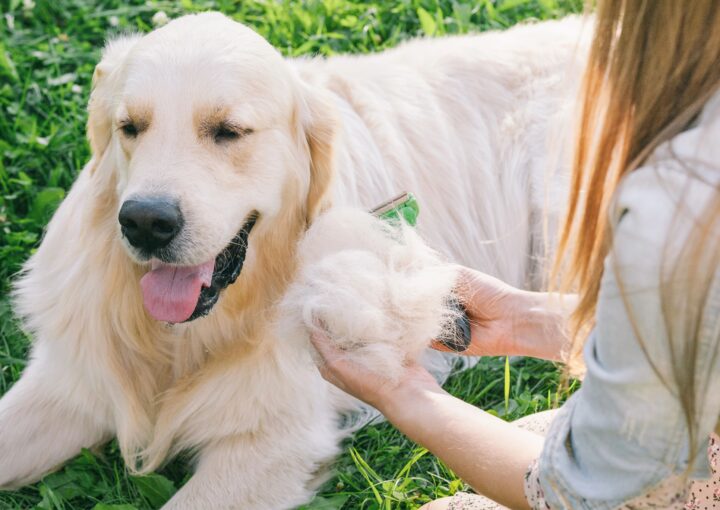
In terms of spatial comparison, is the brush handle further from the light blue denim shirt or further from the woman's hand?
the light blue denim shirt

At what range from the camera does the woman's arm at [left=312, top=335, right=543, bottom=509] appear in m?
1.88

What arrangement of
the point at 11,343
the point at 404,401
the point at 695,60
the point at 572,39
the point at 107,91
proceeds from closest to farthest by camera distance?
the point at 695,60, the point at 404,401, the point at 107,91, the point at 11,343, the point at 572,39

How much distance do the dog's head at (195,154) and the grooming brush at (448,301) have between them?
0.37 meters

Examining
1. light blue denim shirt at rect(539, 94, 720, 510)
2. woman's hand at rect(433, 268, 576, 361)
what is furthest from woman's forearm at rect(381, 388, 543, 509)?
woman's hand at rect(433, 268, 576, 361)

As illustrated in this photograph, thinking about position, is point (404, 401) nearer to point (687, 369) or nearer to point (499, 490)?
point (499, 490)

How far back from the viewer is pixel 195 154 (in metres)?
2.43

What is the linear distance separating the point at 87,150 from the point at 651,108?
288 cm

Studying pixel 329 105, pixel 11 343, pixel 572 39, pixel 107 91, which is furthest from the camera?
pixel 572 39

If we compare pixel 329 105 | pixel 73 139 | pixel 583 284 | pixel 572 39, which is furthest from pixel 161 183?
pixel 572 39

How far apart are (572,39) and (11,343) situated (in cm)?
259

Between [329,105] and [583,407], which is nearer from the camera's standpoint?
[583,407]

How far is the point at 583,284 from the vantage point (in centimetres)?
186

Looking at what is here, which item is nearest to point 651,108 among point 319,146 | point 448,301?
point 448,301

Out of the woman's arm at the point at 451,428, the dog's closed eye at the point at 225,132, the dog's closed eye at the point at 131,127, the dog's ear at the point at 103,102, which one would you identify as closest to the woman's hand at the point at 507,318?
the woman's arm at the point at 451,428
